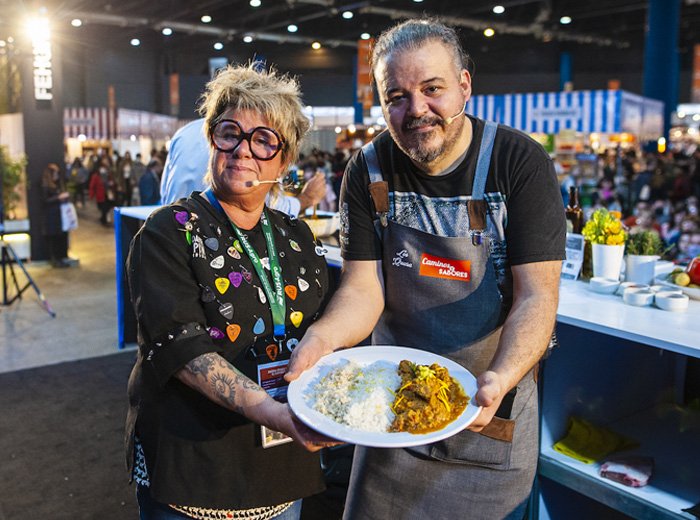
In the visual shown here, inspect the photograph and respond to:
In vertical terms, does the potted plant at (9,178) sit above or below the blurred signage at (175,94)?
below

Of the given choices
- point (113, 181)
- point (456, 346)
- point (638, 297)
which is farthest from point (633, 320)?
point (113, 181)

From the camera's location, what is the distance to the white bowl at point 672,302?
2.29 m

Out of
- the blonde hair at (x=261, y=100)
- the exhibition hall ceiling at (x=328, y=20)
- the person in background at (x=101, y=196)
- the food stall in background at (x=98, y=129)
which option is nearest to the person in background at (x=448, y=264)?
the blonde hair at (x=261, y=100)

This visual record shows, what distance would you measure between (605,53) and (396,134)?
3243cm

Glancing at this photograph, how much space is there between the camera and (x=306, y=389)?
149 centimetres

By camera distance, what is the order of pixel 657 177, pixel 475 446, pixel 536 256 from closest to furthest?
pixel 536 256, pixel 475 446, pixel 657 177

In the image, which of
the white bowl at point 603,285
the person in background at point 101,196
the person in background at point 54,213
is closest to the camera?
the white bowl at point 603,285

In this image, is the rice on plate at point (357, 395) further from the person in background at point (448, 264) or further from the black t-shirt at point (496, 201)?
the black t-shirt at point (496, 201)

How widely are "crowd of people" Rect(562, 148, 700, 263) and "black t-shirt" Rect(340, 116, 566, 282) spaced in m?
1.50

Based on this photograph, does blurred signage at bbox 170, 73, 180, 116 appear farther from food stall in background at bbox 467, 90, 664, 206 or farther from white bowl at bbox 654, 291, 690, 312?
white bowl at bbox 654, 291, 690, 312

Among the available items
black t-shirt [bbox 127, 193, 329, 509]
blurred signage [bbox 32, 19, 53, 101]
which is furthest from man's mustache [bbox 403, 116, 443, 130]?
blurred signage [bbox 32, 19, 53, 101]

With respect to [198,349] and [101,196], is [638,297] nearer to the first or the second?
[198,349]

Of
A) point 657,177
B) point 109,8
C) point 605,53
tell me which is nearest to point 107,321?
point 657,177

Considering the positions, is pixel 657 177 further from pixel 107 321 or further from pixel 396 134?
pixel 396 134
